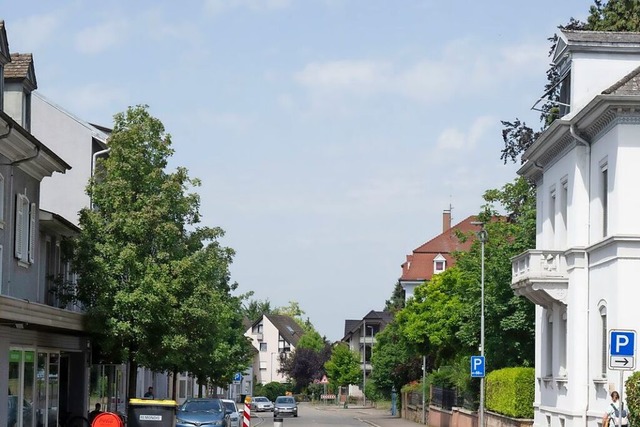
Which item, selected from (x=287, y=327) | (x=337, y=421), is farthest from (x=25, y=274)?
(x=287, y=327)

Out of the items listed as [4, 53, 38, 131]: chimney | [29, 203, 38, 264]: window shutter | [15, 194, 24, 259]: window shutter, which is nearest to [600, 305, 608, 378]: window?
[15, 194, 24, 259]: window shutter

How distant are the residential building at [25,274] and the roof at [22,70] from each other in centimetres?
3

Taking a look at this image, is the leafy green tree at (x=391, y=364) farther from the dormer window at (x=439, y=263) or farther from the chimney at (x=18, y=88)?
the chimney at (x=18, y=88)

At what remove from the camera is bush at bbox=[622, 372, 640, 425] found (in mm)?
24719

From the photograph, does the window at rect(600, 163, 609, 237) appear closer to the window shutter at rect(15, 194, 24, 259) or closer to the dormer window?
the window shutter at rect(15, 194, 24, 259)

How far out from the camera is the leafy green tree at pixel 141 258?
3591cm

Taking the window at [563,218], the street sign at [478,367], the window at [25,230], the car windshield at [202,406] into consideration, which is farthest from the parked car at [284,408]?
the window at [25,230]

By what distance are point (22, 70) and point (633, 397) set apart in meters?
17.7

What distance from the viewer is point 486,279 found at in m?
48.1

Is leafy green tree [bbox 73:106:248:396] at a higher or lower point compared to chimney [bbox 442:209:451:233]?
lower

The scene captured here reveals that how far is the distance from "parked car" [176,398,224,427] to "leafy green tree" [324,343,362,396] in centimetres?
7941

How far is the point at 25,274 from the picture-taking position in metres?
32.5

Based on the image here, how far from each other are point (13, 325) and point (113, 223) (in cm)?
833

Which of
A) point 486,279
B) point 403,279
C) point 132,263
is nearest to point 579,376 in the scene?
point 132,263
